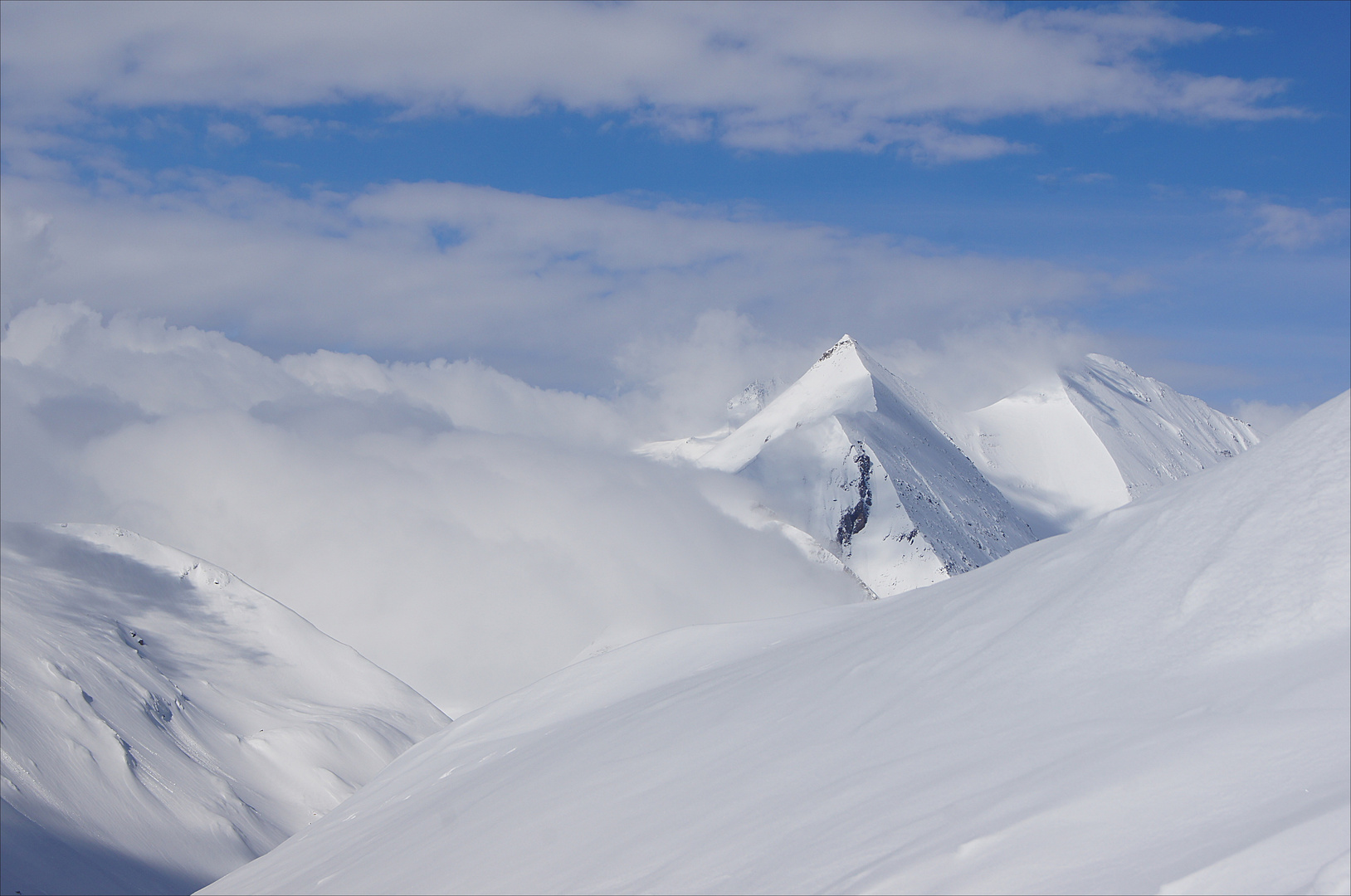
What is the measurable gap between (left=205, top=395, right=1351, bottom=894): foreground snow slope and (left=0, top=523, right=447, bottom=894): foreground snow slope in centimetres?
8031

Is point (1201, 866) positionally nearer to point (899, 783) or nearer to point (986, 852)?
point (986, 852)

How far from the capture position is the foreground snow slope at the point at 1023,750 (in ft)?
23.3

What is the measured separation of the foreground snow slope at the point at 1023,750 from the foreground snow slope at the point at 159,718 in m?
80.3

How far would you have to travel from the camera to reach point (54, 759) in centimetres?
9775

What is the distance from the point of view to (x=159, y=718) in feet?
413

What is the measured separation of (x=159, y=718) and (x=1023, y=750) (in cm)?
13547

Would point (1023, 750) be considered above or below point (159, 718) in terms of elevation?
below

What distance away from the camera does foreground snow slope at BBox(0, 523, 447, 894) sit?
91.6m

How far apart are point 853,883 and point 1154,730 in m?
2.56

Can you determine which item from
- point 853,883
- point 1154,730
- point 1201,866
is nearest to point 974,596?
point 1154,730

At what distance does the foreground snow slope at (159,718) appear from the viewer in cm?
9156

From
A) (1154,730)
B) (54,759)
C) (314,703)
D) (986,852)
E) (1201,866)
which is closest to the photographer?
(1201,866)

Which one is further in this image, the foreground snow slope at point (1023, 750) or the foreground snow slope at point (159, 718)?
the foreground snow slope at point (159, 718)

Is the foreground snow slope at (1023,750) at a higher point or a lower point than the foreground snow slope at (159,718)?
lower
